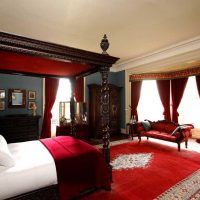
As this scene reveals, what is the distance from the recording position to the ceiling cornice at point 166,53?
15.1 ft

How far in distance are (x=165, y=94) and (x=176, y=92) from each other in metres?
0.44

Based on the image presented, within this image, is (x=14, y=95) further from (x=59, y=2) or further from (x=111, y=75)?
(x=111, y=75)

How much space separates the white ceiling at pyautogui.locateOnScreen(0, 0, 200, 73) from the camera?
2.98 m

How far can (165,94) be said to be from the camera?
708cm

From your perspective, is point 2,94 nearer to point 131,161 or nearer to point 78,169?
point 78,169

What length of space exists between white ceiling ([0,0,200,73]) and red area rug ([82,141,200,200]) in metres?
2.78

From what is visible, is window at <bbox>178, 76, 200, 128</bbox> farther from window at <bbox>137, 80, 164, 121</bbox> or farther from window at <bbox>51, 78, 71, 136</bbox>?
window at <bbox>51, 78, 71, 136</bbox>

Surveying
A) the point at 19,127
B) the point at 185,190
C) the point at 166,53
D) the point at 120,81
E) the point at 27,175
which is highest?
the point at 166,53

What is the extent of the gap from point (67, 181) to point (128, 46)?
166 inches

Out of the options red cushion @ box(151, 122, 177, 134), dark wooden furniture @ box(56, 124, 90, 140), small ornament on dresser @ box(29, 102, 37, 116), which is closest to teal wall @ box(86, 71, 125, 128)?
red cushion @ box(151, 122, 177, 134)

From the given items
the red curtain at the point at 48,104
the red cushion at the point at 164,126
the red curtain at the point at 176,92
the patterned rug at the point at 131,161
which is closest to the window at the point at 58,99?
the red curtain at the point at 48,104

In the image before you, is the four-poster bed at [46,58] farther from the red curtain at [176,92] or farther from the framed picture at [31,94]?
the red curtain at [176,92]

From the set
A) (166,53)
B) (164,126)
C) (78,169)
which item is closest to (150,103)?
(164,126)

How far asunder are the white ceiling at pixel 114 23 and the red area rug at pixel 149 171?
9.11 ft
